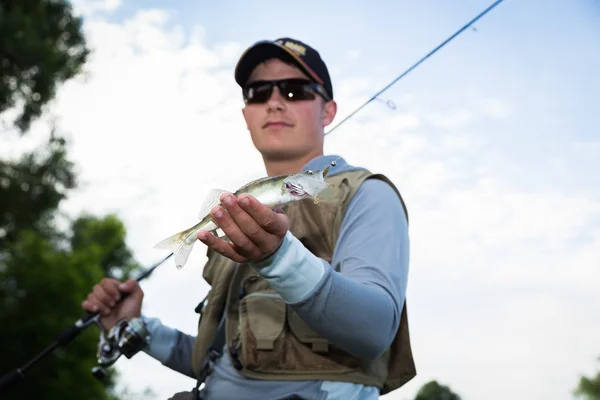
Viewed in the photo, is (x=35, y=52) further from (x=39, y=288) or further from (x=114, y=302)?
(x=114, y=302)

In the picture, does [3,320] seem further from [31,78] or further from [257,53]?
[257,53]

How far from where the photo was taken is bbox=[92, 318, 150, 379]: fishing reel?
4.89m

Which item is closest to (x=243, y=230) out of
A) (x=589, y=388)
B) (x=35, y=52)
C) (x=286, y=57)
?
(x=286, y=57)

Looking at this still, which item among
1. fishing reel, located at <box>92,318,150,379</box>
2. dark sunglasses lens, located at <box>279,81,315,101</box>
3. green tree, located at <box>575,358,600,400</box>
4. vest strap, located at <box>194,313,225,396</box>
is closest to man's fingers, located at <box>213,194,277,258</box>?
vest strap, located at <box>194,313,225,396</box>

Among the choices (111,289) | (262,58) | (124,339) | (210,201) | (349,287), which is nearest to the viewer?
(210,201)

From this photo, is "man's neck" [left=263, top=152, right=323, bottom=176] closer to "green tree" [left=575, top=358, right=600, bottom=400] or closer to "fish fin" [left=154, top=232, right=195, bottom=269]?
"fish fin" [left=154, top=232, right=195, bottom=269]

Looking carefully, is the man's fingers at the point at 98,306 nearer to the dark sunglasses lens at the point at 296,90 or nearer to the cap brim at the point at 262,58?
the cap brim at the point at 262,58

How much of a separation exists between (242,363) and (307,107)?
1.85 m

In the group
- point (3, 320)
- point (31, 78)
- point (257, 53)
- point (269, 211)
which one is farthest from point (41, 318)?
point (269, 211)

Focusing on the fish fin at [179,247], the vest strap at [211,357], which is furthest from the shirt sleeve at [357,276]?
the vest strap at [211,357]

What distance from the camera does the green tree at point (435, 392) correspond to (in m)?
34.8

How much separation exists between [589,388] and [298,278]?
5016 cm

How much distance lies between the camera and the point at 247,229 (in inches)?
98.4

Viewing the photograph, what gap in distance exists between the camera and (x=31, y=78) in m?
25.3
